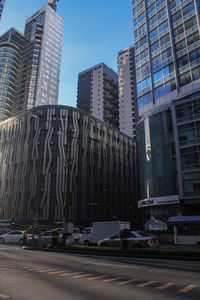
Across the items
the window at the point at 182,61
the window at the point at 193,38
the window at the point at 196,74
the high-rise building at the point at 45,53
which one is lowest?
the window at the point at 196,74

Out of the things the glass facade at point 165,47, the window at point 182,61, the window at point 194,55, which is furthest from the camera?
the window at point 182,61

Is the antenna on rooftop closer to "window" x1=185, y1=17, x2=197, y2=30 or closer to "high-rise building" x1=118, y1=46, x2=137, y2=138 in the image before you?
"high-rise building" x1=118, y1=46, x2=137, y2=138

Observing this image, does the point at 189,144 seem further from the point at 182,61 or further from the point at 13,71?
the point at 13,71

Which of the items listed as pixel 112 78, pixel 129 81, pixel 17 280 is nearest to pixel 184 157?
pixel 17 280

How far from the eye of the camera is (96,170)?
6166 centimetres

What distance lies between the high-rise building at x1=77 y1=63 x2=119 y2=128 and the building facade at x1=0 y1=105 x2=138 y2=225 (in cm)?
4646

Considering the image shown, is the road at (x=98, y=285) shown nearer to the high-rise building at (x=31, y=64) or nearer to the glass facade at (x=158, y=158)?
the glass facade at (x=158, y=158)

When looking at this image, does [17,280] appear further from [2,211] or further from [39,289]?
[2,211]

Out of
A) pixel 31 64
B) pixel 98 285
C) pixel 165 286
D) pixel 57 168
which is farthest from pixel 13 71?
pixel 165 286

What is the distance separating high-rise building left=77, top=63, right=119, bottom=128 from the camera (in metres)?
115

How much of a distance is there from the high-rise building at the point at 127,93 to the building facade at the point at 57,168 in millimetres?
31467

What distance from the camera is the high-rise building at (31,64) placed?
Answer: 399 ft

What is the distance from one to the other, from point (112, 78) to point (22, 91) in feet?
153

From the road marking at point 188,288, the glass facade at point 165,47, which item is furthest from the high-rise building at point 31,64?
the road marking at point 188,288
